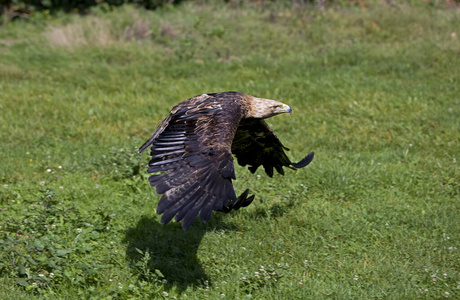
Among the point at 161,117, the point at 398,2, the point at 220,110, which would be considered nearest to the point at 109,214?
the point at 220,110

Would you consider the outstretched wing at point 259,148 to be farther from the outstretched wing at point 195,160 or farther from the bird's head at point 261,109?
the outstretched wing at point 195,160

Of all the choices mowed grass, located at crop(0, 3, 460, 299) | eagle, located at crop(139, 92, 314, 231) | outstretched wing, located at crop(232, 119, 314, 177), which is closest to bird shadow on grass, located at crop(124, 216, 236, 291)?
mowed grass, located at crop(0, 3, 460, 299)

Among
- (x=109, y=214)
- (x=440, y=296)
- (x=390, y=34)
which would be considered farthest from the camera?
(x=390, y=34)

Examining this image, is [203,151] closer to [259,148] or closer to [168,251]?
[168,251]

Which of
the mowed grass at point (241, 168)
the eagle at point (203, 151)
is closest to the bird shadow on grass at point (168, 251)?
the mowed grass at point (241, 168)

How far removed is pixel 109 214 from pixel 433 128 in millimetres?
5609

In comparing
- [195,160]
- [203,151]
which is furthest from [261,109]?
[195,160]

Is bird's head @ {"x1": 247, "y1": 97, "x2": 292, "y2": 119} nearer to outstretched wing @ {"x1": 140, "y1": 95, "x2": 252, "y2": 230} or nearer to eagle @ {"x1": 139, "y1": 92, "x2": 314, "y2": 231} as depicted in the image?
eagle @ {"x1": 139, "y1": 92, "x2": 314, "y2": 231}

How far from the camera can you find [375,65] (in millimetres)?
11539

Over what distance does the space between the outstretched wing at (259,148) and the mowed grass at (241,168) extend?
502mm

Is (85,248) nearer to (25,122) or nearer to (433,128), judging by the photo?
(25,122)

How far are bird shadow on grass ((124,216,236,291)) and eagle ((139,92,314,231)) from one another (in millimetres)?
776

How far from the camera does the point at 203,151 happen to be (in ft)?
16.8

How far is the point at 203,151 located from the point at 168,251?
4.87 ft
